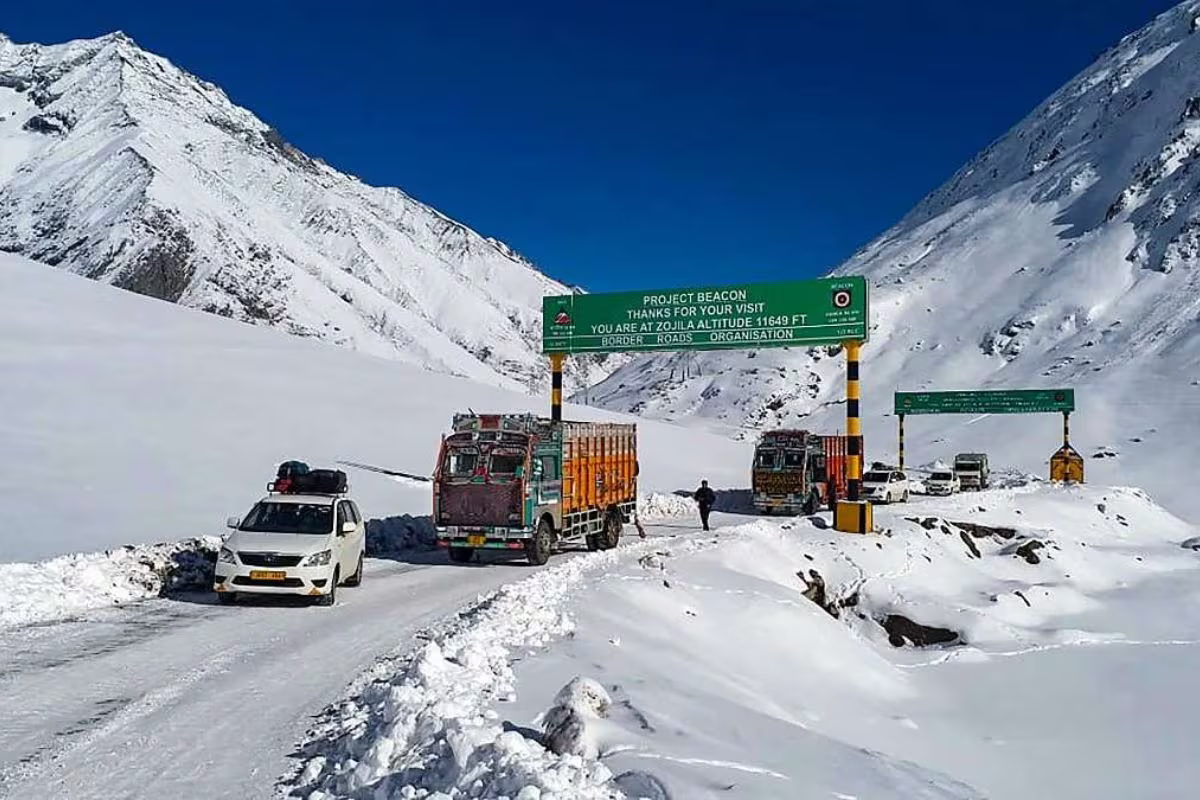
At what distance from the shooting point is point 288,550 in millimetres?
17234

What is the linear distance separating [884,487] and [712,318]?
1983 centimetres

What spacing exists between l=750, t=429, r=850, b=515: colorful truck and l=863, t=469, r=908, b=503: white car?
6.50m

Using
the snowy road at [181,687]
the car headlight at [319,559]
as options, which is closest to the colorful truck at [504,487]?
the snowy road at [181,687]

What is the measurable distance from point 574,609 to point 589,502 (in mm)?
11202

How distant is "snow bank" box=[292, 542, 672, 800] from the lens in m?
7.55

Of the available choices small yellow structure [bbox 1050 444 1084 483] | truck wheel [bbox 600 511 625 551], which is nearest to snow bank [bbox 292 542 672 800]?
truck wheel [bbox 600 511 625 551]

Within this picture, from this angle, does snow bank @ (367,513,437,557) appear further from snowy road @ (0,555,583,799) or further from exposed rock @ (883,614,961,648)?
exposed rock @ (883,614,961,648)

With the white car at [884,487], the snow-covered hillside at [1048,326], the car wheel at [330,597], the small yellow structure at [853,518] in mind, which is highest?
the snow-covered hillside at [1048,326]

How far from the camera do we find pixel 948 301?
163875mm

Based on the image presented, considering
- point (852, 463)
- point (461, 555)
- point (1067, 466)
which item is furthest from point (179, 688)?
point (1067, 466)

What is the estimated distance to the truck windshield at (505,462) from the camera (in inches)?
923

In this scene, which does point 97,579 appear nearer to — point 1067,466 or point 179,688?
point 179,688

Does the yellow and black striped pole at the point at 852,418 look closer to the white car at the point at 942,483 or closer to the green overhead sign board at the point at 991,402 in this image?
the white car at the point at 942,483

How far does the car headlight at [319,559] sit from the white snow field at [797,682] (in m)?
2.98
